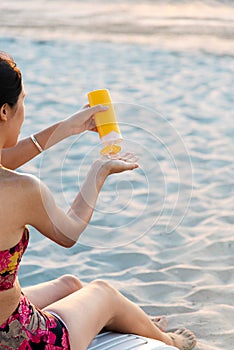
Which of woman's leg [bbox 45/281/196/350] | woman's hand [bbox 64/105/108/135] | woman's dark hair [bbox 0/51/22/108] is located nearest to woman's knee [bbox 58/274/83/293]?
woman's leg [bbox 45/281/196/350]

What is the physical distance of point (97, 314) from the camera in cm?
252

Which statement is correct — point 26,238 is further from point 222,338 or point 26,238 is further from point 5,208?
point 222,338

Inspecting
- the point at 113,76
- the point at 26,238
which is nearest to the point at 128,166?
the point at 26,238

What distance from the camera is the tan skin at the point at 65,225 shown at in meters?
2.19

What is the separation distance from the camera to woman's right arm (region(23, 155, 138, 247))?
2209 mm

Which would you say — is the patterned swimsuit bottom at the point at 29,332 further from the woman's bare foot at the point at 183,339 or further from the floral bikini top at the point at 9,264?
the woman's bare foot at the point at 183,339

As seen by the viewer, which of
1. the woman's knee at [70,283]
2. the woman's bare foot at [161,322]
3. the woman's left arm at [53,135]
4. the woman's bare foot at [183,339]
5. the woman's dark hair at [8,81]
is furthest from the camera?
the woman's bare foot at [161,322]

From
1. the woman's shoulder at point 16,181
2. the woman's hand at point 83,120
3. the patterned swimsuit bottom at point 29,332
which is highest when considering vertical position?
the woman's hand at point 83,120

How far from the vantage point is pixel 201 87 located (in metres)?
6.98

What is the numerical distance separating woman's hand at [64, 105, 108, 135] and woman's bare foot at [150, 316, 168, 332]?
3.22 ft

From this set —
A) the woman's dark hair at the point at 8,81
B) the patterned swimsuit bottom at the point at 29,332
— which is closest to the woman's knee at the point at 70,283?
the patterned swimsuit bottom at the point at 29,332

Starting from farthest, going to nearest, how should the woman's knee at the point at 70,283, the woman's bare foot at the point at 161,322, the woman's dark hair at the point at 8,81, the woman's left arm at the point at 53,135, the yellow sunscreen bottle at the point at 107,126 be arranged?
the woman's bare foot at the point at 161,322 < the woman's knee at the point at 70,283 < the woman's left arm at the point at 53,135 < the yellow sunscreen bottle at the point at 107,126 < the woman's dark hair at the point at 8,81

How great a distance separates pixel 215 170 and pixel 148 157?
265 cm

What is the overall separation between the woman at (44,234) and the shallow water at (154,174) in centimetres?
10
